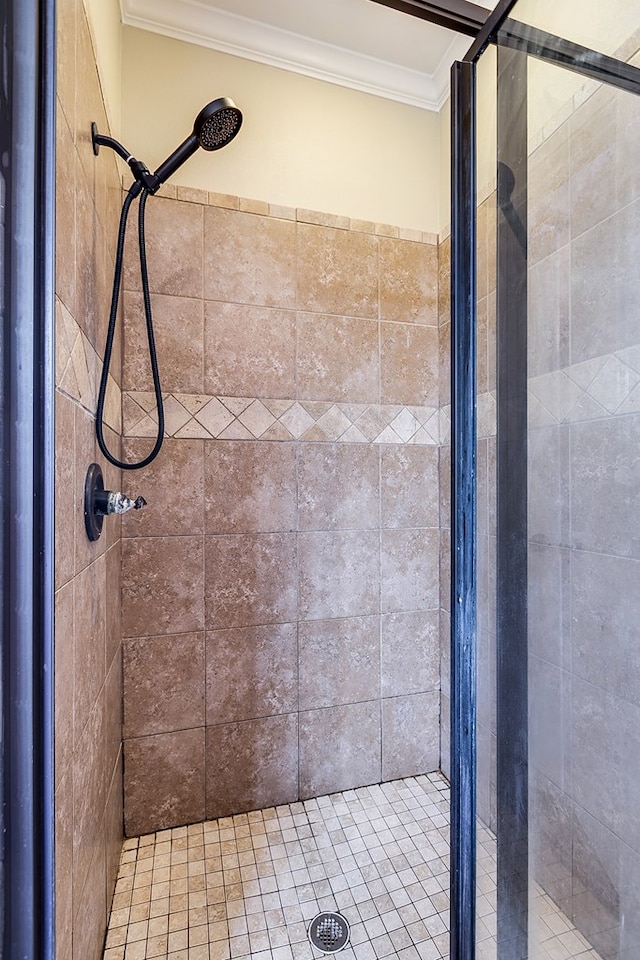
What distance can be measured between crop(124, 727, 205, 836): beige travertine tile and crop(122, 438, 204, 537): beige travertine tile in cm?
65

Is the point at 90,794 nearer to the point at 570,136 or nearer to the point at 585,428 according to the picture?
the point at 585,428

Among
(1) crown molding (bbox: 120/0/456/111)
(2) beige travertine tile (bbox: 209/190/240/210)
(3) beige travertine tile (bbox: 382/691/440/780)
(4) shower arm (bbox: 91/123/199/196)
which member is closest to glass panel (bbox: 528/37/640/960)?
(4) shower arm (bbox: 91/123/199/196)

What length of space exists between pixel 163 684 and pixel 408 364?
1.37 metres

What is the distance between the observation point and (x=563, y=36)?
2.57 ft

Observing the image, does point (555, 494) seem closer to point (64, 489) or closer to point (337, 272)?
point (64, 489)

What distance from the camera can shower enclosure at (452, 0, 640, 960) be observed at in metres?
0.78

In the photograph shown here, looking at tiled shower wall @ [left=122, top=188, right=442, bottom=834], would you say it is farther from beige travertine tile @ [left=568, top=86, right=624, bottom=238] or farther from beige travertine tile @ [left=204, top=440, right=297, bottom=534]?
beige travertine tile @ [left=568, top=86, right=624, bottom=238]

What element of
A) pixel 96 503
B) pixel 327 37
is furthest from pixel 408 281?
pixel 96 503

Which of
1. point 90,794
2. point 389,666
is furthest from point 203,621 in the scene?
point 389,666

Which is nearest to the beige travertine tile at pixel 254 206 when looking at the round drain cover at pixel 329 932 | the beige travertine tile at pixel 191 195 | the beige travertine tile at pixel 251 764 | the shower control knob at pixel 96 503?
the beige travertine tile at pixel 191 195

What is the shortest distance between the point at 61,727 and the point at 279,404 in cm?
107

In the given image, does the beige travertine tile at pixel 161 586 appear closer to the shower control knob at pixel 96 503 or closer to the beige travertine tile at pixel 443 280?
the shower control knob at pixel 96 503

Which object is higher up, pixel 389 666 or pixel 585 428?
pixel 585 428

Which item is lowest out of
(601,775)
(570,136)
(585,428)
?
(601,775)
